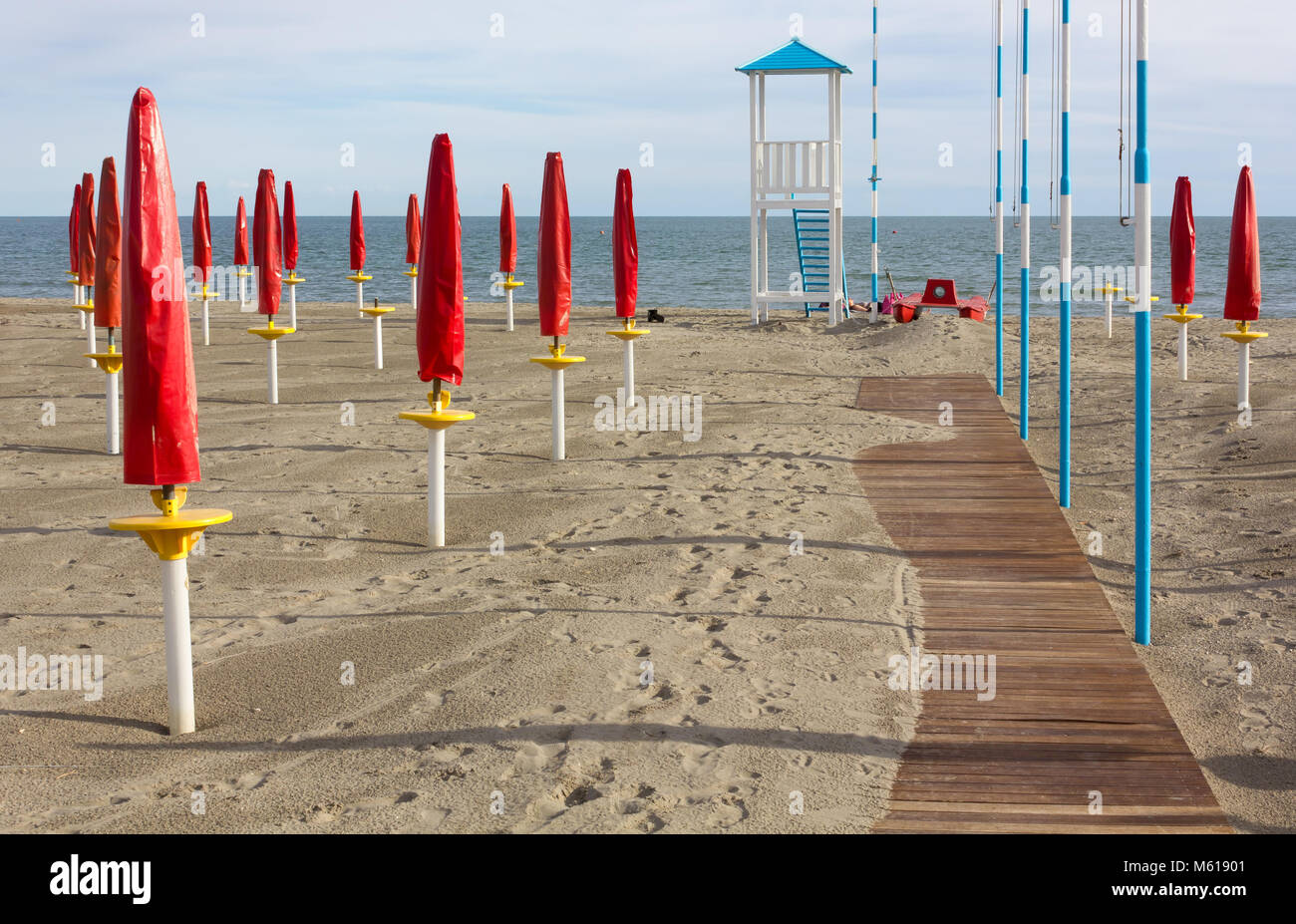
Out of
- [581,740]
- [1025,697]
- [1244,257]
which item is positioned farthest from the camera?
[1244,257]

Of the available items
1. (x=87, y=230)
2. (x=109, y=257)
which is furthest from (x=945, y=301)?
(x=109, y=257)

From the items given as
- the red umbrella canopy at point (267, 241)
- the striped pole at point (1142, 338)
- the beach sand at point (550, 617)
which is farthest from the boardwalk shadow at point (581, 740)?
the red umbrella canopy at point (267, 241)

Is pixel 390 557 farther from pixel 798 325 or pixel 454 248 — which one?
pixel 798 325

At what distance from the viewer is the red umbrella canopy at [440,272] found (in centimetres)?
763

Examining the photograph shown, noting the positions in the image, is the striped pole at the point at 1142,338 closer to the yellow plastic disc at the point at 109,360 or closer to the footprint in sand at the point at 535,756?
the footprint in sand at the point at 535,756

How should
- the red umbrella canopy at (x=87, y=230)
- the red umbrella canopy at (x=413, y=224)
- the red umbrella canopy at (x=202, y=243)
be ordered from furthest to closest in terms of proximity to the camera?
the red umbrella canopy at (x=413, y=224) < the red umbrella canopy at (x=202, y=243) < the red umbrella canopy at (x=87, y=230)

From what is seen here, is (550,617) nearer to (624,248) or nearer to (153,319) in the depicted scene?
(153,319)

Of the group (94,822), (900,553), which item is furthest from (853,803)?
(900,553)

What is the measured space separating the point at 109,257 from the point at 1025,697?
821 centimetres

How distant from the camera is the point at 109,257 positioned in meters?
9.58

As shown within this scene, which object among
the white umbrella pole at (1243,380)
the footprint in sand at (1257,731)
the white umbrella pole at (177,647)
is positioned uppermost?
the white umbrella pole at (1243,380)

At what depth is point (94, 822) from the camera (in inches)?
162

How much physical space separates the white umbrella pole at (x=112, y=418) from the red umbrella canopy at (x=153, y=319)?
658 centimetres

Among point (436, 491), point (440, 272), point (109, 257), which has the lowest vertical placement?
point (436, 491)
